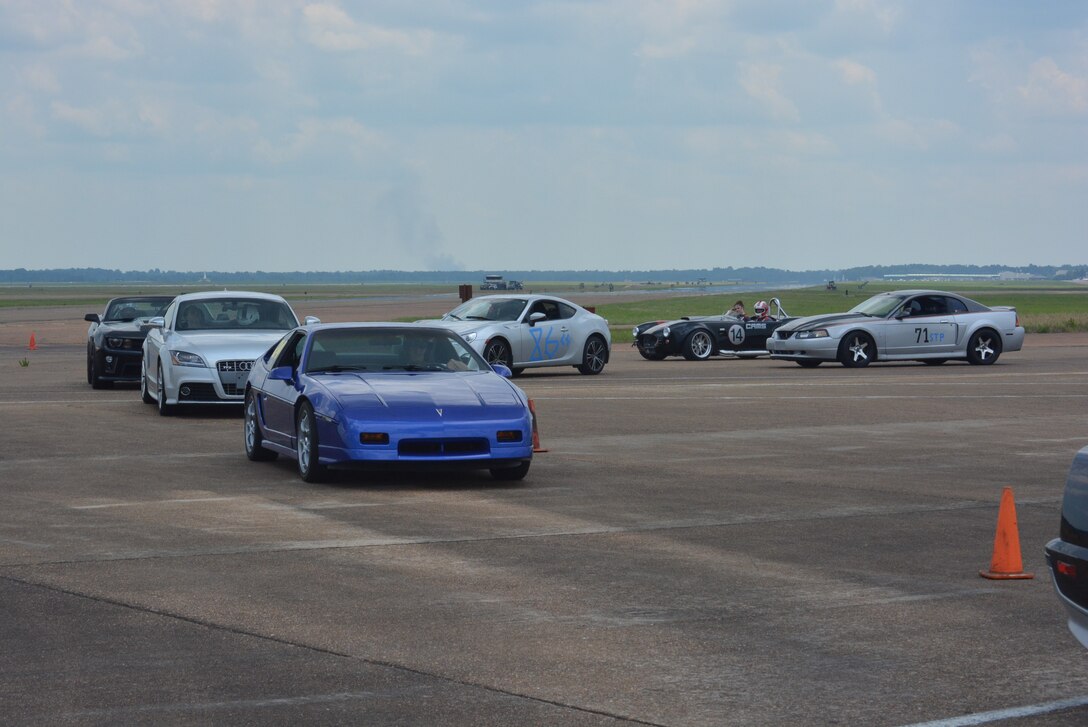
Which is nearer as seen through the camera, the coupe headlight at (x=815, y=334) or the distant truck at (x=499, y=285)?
the coupe headlight at (x=815, y=334)

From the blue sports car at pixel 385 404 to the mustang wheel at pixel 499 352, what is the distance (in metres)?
11.7

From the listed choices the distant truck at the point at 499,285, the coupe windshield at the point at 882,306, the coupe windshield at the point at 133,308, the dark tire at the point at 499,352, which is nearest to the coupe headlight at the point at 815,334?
the coupe windshield at the point at 882,306

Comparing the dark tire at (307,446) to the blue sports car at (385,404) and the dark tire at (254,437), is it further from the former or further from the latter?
the dark tire at (254,437)

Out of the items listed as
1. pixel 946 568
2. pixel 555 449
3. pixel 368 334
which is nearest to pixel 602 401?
pixel 555 449

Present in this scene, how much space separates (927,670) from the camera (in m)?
6.54

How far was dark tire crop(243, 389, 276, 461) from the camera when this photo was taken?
14.5 m

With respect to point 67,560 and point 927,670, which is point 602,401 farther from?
point 927,670

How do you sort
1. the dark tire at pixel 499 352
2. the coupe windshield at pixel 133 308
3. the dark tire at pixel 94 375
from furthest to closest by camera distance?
1. the dark tire at pixel 499 352
2. the coupe windshield at pixel 133 308
3. the dark tire at pixel 94 375

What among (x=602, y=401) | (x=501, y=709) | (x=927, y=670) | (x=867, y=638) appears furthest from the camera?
(x=602, y=401)

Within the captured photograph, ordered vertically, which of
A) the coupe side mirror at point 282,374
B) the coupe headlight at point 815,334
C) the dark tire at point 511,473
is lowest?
the dark tire at point 511,473

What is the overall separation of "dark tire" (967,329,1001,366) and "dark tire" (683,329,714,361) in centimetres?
552

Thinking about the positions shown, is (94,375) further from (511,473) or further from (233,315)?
(511,473)

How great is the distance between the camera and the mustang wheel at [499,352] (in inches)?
1041

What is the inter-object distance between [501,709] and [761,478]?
24.6 feet
